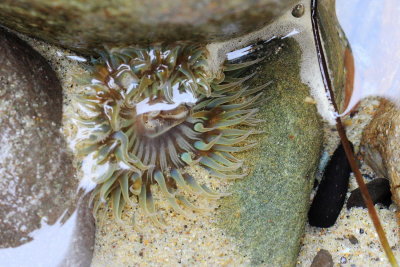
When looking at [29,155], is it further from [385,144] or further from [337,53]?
[385,144]

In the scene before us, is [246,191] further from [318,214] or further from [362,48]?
[362,48]

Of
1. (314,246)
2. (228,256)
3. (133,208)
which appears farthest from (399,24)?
(133,208)

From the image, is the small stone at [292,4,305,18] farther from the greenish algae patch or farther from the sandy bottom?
the sandy bottom

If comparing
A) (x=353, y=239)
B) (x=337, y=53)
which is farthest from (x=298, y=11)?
(x=353, y=239)

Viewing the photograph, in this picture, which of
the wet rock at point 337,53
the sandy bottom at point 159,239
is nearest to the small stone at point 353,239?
the sandy bottom at point 159,239

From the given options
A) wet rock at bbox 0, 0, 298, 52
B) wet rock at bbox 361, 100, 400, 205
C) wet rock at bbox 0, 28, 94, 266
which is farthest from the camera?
wet rock at bbox 361, 100, 400, 205

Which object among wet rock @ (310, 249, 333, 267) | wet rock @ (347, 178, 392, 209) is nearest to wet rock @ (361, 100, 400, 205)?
wet rock @ (347, 178, 392, 209)
